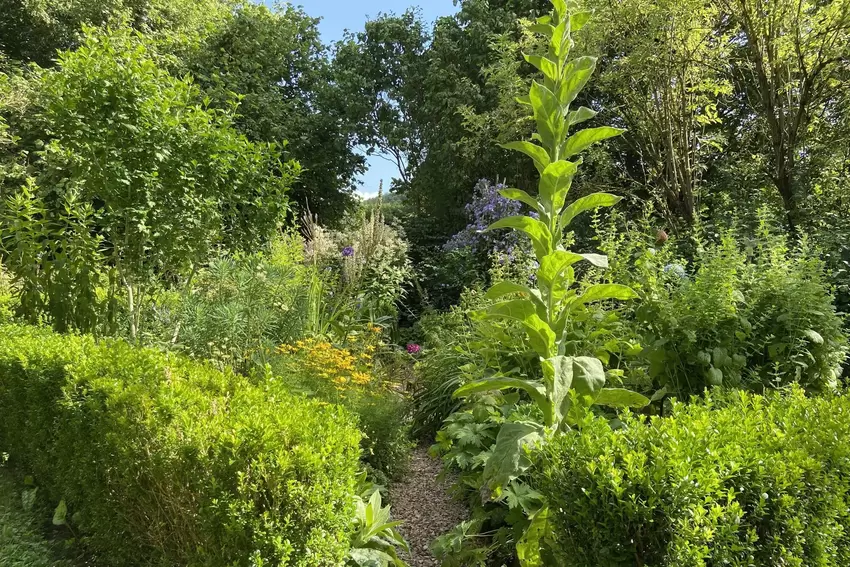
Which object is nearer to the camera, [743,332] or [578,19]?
[578,19]

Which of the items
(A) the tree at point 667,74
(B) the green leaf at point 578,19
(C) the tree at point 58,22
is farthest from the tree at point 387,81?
(B) the green leaf at point 578,19

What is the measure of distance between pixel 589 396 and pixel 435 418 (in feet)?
8.92

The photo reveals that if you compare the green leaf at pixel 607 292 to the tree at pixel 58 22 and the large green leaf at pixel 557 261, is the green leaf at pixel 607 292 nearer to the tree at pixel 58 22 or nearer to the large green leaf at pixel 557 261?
the large green leaf at pixel 557 261

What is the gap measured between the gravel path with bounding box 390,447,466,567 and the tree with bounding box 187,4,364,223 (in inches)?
371

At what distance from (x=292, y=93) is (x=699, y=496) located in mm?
14375

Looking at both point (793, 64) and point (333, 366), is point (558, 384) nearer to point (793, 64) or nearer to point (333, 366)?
point (333, 366)

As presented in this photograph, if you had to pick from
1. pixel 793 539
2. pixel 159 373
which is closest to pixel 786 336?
pixel 793 539

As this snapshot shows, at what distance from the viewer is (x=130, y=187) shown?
369 centimetres

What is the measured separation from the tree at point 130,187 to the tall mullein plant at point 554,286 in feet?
9.32

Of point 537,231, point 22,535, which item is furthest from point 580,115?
point 22,535

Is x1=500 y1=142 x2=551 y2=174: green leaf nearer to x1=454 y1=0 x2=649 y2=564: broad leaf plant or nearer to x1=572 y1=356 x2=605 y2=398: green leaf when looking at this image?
x1=454 y1=0 x2=649 y2=564: broad leaf plant

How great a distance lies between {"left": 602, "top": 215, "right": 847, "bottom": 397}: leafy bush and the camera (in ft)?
8.39

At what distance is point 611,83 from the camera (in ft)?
22.1

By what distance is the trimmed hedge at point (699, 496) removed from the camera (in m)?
1.18
